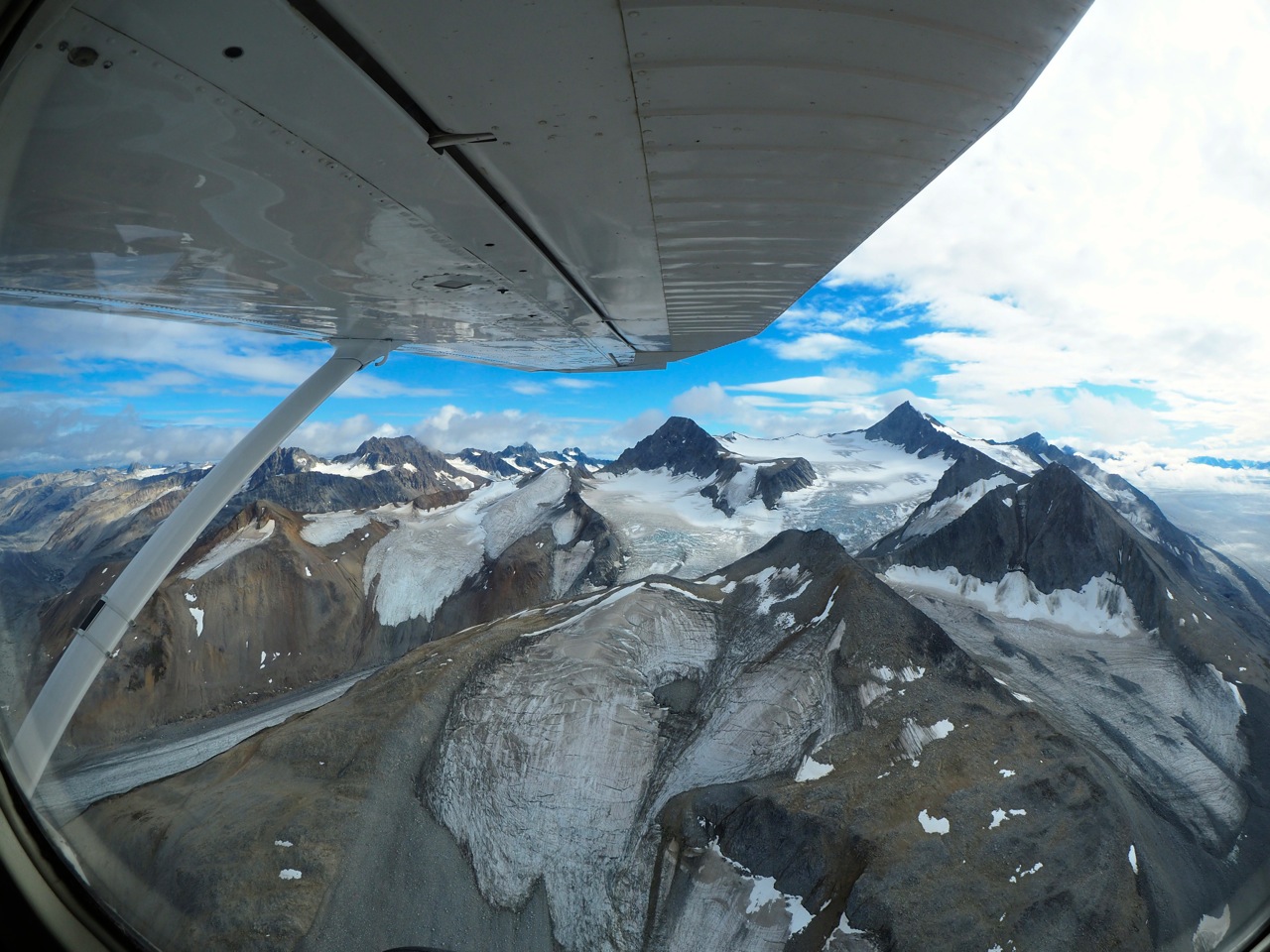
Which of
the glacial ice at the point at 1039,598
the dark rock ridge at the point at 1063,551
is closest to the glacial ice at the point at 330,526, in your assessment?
the dark rock ridge at the point at 1063,551

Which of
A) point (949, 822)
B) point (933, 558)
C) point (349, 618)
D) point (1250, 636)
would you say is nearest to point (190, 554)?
point (349, 618)

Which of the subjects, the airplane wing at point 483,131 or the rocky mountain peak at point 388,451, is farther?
the rocky mountain peak at point 388,451

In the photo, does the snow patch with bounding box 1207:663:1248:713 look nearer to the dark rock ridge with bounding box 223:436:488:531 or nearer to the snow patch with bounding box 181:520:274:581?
the snow patch with bounding box 181:520:274:581

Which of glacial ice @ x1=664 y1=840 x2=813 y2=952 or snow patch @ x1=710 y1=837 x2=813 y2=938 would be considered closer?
snow patch @ x1=710 y1=837 x2=813 y2=938

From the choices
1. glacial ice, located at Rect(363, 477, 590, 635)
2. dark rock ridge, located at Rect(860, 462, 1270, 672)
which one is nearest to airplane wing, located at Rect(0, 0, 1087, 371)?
glacial ice, located at Rect(363, 477, 590, 635)

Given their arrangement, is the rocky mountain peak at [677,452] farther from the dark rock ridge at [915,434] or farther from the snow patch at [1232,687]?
the snow patch at [1232,687]

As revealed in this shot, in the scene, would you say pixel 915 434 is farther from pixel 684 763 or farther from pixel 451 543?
pixel 684 763
